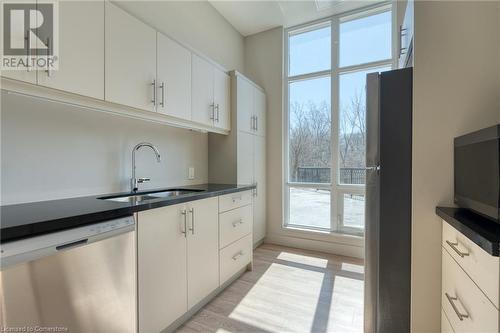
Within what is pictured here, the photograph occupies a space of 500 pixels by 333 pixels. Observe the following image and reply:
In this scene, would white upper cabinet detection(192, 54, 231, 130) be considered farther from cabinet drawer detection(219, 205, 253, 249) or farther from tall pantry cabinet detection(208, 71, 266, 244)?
cabinet drawer detection(219, 205, 253, 249)

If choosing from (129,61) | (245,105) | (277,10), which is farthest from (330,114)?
(129,61)

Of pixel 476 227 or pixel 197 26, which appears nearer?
pixel 476 227

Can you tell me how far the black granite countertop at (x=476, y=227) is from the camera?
29.3 inches

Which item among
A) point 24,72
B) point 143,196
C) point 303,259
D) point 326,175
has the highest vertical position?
point 24,72

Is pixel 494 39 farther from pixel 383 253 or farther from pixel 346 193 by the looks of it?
pixel 346 193

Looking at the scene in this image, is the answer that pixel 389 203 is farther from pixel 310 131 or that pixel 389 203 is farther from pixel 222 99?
pixel 310 131

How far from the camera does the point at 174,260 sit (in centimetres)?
161

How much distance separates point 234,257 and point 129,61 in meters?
1.86

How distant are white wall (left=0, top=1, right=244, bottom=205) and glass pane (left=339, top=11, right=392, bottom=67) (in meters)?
1.81

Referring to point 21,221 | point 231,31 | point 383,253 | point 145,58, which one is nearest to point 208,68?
point 145,58

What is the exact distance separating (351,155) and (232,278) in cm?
207

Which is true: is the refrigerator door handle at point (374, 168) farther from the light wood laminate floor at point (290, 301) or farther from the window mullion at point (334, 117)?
the window mullion at point (334, 117)

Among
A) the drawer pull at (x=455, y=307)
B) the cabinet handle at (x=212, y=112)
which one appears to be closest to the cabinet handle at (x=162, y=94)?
the cabinet handle at (x=212, y=112)

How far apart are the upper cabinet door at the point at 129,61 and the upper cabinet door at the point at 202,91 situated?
1.55 ft
